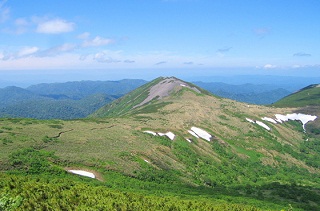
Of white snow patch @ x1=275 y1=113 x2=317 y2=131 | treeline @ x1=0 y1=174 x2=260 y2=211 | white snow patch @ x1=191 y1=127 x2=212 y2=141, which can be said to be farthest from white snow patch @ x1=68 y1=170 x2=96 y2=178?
white snow patch @ x1=275 y1=113 x2=317 y2=131

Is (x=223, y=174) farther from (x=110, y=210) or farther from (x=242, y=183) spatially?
(x=110, y=210)

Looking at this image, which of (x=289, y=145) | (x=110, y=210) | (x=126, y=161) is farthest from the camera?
(x=289, y=145)

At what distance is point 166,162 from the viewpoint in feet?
170

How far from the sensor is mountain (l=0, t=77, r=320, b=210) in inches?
975

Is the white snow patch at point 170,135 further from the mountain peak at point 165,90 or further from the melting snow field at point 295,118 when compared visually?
the mountain peak at point 165,90

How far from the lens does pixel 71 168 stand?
37000 mm

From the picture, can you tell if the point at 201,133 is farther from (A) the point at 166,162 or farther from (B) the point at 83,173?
(B) the point at 83,173

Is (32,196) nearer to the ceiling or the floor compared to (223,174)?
nearer to the ceiling

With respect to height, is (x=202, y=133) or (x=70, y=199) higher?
(x=70, y=199)

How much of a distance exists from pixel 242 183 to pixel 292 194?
443 inches

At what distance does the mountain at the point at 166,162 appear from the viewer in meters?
24.8

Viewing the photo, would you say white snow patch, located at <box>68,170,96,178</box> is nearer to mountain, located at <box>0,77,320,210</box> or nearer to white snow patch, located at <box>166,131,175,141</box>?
mountain, located at <box>0,77,320,210</box>

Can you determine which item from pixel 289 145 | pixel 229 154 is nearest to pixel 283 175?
pixel 229 154

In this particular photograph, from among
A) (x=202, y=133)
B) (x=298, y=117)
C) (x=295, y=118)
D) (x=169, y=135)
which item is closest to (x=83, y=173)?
→ (x=169, y=135)
